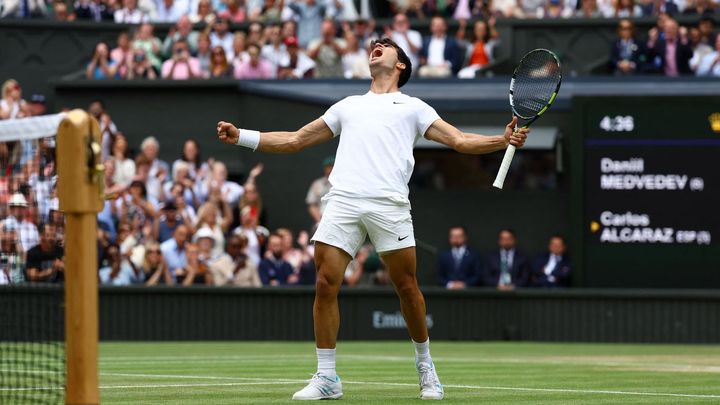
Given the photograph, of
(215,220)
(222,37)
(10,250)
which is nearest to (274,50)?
(222,37)

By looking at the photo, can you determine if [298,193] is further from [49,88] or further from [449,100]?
[49,88]

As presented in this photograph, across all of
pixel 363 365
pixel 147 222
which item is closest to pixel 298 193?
pixel 147 222

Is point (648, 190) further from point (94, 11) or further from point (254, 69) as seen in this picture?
point (94, 11)

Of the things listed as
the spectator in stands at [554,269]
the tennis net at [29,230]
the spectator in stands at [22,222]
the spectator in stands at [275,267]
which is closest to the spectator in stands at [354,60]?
the spectator in stands at [275,267]

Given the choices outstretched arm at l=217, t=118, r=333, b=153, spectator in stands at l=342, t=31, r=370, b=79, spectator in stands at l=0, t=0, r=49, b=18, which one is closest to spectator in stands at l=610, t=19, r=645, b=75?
spectator in stands at l=342, t=31, r=370, b=79

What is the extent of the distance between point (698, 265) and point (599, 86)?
3.17 meters

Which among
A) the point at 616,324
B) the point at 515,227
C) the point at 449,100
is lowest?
the point at 616,324

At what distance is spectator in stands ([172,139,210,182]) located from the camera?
909 inches

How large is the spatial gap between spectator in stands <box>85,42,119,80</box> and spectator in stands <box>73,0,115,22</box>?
5.48ft

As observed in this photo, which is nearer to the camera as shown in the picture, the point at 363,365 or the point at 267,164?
the point at 363,365

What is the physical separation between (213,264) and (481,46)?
19.7ft

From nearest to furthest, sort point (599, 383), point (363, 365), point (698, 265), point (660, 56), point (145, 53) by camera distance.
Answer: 1. point (599, 383)
2. point (363, 365)
3. point (698, 265)
4. point (660, 56)
5. point (145, 53)

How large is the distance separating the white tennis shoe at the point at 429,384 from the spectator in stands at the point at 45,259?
14.6 ft

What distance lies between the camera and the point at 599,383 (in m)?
11.6
